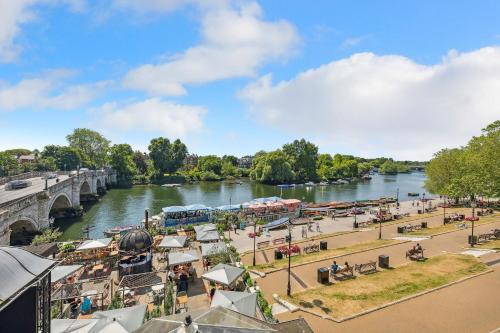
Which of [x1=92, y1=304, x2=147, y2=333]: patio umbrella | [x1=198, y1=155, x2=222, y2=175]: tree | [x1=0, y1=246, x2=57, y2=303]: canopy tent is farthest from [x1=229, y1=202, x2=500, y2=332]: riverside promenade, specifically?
[x1=198, y1=155, x2=222, y2=175]: tree

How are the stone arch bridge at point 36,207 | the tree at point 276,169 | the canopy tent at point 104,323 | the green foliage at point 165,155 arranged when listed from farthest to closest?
the green foliage at point 165,155 → the tree at point 276,169 → the stone arch bridge at point 36,207 → the canopy tent at point 104,323

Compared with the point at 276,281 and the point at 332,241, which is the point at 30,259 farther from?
the point at 332,241

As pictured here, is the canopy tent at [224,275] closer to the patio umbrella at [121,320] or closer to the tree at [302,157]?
the patio umbrella at [121,320]

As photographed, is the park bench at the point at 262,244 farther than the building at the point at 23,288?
Yes

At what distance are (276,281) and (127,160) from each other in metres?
106

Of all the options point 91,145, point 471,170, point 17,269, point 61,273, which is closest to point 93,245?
point 61,273

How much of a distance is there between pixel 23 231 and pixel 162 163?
7824cm

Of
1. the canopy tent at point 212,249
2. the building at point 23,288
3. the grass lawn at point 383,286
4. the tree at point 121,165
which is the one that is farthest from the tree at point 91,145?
the building at point 23,288

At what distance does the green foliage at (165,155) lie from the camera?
375 ft

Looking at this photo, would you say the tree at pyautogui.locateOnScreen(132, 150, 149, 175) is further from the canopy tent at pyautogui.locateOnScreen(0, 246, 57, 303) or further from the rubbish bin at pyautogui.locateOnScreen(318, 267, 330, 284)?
the canopy tent at pyautogui.locateOnScreen(0, 246, 57, 303)

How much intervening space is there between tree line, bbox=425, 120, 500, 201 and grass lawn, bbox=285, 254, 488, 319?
1766cm

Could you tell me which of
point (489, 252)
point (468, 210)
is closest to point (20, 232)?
point (489, 252)

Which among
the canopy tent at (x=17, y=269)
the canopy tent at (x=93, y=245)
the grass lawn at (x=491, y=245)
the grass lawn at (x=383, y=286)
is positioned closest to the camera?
the canopy tent at (x=17, y=269)

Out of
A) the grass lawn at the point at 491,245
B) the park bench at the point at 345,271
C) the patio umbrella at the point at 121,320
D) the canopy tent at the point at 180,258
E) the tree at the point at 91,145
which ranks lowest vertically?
the park bench at the point at 345,271
